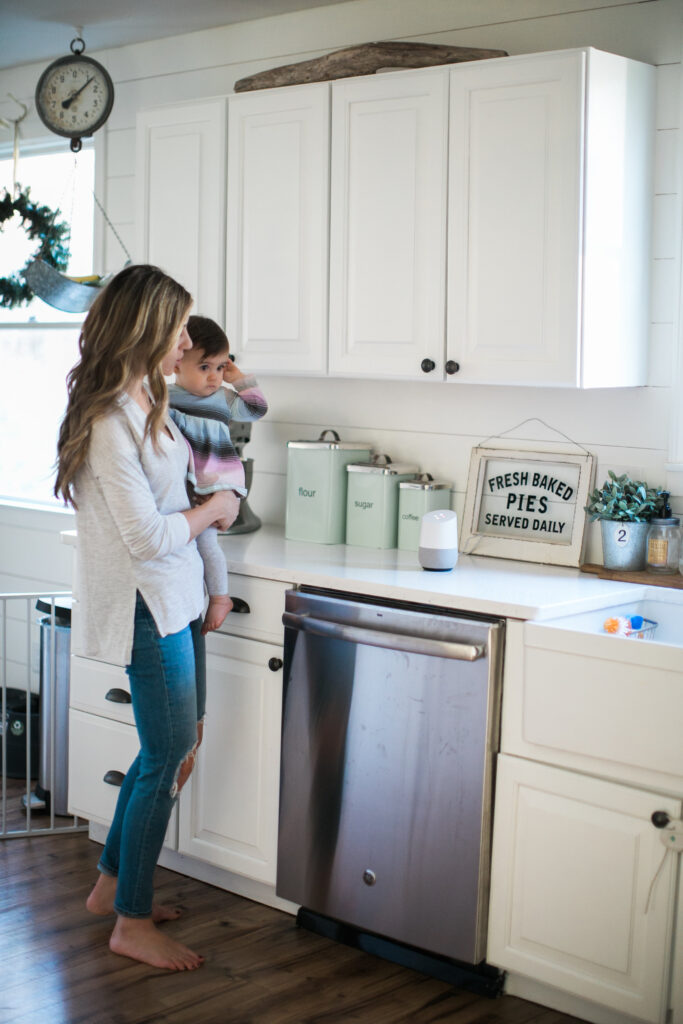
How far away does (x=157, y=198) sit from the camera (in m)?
3.28

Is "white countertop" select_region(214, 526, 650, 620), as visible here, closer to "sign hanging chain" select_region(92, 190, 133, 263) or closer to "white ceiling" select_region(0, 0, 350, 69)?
"sign hanging chain" select_region(92, 190, 133, 263)

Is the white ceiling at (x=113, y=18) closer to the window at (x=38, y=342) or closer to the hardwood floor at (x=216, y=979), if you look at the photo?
the window at (x=38, y=342)

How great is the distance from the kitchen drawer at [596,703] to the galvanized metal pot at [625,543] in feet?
1.29

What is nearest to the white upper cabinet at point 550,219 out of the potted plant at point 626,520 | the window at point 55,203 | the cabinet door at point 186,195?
the potted plant at point 626,520

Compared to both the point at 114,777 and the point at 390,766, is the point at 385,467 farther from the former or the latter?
the point at 114,777

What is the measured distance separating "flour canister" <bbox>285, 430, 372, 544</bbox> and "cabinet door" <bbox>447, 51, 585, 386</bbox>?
1.73 feet

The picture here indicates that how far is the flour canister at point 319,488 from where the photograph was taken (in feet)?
10.2

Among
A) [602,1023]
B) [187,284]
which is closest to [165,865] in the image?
[602,1023]

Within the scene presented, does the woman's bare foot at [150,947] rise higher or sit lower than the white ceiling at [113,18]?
lower

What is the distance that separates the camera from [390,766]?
96.7 inches

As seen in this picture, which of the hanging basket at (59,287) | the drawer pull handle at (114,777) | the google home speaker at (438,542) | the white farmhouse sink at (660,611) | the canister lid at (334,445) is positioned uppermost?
the hanging basket at (59,287)

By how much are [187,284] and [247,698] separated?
4.00ft

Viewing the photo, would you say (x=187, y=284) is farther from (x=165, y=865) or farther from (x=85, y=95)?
(x=165, y=865)

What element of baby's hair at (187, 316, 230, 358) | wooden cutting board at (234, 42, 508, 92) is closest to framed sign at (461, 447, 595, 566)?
baby's hair at (187, 316, 230, 358)
